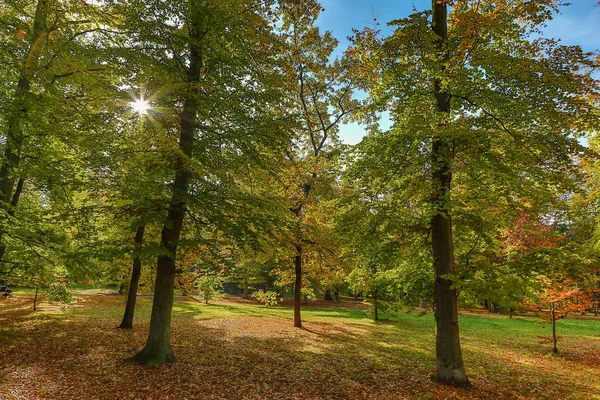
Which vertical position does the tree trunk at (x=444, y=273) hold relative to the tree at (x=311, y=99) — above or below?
below

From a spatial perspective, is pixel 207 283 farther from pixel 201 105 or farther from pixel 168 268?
pixel 201 105

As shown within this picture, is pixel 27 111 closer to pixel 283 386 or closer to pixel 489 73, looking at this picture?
pixel 283 386

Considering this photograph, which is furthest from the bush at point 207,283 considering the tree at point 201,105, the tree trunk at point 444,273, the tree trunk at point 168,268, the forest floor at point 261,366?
the tree trunk at point 444,273

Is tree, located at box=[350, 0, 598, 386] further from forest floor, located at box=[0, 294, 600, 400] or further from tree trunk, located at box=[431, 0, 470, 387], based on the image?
forest floor, located at box=[0, 294, 600, 400]

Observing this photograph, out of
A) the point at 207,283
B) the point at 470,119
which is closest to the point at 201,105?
the point at 470,119

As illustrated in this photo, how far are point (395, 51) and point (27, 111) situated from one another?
32.1ft

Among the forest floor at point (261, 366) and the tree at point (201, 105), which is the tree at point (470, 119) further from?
the tree at point (201, 105)

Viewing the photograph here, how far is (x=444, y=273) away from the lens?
30.0 ft

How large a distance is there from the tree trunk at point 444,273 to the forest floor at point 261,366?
517 millimetres

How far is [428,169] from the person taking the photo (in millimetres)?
9055

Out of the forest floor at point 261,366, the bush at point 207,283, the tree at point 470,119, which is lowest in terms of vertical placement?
the forest floor at point 261,366

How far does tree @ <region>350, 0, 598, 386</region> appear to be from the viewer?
728 centimetres

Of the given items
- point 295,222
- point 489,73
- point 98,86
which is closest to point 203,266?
point 295,222

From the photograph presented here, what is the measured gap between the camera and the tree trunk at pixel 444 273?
8.46 metres
